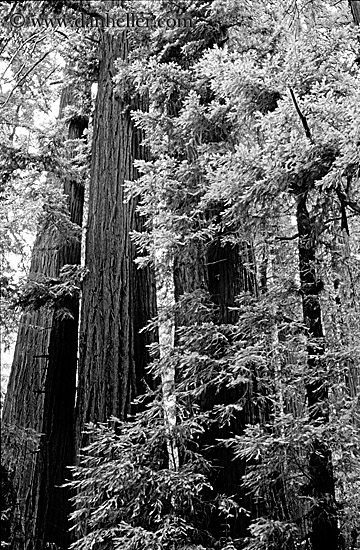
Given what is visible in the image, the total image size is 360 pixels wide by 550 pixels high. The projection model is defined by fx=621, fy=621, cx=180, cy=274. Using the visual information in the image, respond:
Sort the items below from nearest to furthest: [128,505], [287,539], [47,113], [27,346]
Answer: [287,539], [128,505], [27,346], [47,113]

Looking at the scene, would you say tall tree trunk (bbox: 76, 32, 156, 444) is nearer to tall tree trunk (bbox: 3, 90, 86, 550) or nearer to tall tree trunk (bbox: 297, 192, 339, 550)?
tall tree trunk (bbox: 3, 90, 86, 550)

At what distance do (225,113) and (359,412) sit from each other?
8.08 ft

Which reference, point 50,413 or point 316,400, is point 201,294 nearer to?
point 316,400

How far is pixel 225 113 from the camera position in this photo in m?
4.90

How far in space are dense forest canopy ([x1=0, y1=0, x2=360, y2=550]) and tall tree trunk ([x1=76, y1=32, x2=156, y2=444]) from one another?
0.02 metres

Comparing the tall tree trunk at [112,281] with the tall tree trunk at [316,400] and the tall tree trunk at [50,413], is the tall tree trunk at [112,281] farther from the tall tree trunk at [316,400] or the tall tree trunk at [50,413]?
the tall tree trunk at [316,400]

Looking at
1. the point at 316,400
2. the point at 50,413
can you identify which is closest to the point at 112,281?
the point at 50,413

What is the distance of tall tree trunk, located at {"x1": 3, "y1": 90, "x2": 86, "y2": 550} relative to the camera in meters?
5.89

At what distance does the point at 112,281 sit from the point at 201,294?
3.59 feet

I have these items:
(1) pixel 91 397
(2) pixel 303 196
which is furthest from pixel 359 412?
(1) pixel 91 397

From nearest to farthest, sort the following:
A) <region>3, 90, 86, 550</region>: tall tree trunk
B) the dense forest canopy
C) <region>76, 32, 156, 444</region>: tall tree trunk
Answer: the dense forest canopy
<region>76, 32, 156, 444</region>: tall tree trunk
<region>3, 90, 86, 550</region>: tall tree trunk

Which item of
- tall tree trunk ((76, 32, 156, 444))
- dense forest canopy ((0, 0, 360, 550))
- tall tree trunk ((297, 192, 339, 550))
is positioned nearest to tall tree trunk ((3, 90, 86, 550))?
dense forest canopy ((0, 0, 360, 550))

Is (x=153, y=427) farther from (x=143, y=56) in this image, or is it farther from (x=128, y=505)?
(x=143, y=56)

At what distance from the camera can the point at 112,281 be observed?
5637mm
